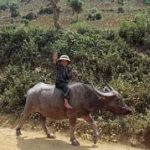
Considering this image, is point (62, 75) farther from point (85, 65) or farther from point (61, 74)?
point (85, 65)

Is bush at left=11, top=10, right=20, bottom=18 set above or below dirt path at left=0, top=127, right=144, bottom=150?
below

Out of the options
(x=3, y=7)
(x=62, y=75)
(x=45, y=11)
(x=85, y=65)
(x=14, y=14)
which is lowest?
(x=3, y=7)

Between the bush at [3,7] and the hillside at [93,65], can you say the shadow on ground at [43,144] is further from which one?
the bush at [3,7]

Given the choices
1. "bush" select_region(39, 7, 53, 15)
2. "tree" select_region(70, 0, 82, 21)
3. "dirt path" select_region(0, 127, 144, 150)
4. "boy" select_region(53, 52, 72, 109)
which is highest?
"boy" select_region(53, 52, 72, 109)

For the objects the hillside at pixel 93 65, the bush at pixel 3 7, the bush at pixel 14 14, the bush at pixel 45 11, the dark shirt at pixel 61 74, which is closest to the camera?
the dark shirt at pixel 61 74

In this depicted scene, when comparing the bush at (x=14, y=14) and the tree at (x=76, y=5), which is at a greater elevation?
the tree at (x=76, y=5)

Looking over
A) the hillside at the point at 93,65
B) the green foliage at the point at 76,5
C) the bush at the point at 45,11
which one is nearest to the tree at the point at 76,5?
the green foliage at the point at 76,5

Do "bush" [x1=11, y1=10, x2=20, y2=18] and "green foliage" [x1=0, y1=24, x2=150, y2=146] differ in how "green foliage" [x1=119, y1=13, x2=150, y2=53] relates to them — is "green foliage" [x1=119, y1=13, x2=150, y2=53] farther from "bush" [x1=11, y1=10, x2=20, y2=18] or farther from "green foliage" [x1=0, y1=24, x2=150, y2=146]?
"bush" [x1=11, y1=10, x2=20, y2=18]

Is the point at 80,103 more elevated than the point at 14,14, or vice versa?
the point at 80,103

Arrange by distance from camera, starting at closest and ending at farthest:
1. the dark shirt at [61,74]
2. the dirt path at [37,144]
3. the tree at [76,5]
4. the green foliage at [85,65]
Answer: the dirt path at [37,144], the dark shirt at [61,74], the green foliage at [85,65], the tree at [76,5]

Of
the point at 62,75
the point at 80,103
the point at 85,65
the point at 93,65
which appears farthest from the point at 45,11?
the point at 80,103

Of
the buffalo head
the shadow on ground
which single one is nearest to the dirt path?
the shadow on ground

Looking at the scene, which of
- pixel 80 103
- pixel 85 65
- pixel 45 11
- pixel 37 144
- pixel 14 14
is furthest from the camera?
pixel 14 14

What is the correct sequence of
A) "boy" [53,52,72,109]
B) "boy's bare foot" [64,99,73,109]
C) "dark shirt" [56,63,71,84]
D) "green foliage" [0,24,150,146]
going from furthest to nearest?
A: "green foliage" [0,24,150,146] < "dark shirt" [56,63,71,84] < "boy" [53,52,72,109] < "boy's bare foot" [64,99,73,109]
